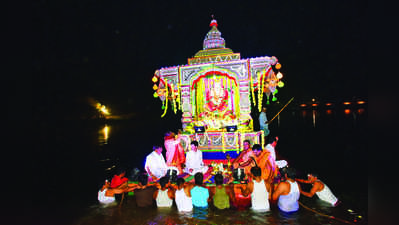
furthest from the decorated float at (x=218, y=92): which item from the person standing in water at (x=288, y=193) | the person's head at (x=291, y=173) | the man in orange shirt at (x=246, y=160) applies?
the person's head at (x=291, y=173)

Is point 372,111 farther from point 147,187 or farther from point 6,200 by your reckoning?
point 6,200

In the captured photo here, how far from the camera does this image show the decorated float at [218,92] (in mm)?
8141

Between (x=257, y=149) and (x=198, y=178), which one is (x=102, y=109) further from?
(x=257, y=149)

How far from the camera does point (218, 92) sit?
9703 millimetres

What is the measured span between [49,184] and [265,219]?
7325 millimetres

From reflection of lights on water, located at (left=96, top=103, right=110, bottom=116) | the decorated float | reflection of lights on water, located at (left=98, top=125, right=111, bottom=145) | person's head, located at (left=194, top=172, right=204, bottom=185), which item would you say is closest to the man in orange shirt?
person's head, located at (left=194, top=172, right=204, bottom=185)

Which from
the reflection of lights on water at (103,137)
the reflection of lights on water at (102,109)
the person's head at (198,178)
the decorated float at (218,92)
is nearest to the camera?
the person's head at (198,178)

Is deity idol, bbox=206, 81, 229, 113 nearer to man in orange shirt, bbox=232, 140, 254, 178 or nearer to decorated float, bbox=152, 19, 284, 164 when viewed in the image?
decorated float, bbox=152, 19, 284, 164

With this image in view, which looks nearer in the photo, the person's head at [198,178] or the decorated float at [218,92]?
the person's head at [198,178]

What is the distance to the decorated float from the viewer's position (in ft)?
26.7

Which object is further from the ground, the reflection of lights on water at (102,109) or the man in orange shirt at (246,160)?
the reflection of lights on water at (102,109)

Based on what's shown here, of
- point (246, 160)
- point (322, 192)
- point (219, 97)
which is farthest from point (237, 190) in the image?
point (219, 97)

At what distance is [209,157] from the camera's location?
25.9ft

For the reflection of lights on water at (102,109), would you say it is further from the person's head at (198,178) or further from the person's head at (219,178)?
the person's head at (219,178)
